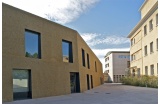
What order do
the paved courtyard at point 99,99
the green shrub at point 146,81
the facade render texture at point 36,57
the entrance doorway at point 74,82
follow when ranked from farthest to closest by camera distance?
the green shrub at point 146,81 < the entrance doorway at point 74,82 < the facade render texture at point 36,57 < the paved courtyard at point 99,99

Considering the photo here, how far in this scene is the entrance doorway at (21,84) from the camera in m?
14.4

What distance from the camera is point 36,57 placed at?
1667 cm

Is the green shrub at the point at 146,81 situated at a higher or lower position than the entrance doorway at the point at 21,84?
lower

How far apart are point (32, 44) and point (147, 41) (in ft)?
77.9

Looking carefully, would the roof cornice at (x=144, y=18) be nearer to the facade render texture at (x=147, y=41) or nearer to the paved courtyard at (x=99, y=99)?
the facade render texture at (x=147, y=41)

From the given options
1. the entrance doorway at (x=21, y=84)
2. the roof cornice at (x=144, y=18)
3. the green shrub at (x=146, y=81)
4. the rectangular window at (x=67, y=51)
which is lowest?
the green shrub at (x=146, y=81)

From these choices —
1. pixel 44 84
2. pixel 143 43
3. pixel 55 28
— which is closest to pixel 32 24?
pixel 55 28

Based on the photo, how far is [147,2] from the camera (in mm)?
37469

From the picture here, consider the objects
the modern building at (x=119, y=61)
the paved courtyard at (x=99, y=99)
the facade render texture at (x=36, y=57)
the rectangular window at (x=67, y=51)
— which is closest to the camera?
the paved courtyard at (x=99, y=99)

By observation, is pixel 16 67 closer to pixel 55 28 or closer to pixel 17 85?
pixel 17 85

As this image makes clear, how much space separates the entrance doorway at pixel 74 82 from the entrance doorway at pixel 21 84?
600cm

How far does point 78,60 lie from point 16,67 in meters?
8.56

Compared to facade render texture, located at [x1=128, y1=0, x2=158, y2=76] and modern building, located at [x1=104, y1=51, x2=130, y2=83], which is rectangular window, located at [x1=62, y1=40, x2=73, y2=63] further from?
modern building, located at [x1=104, y1=51, x2=130, y2=83]

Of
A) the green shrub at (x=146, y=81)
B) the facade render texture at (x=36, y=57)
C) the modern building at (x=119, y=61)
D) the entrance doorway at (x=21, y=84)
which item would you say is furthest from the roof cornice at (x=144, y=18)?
the entrance doorway at (x=21, y=84)
